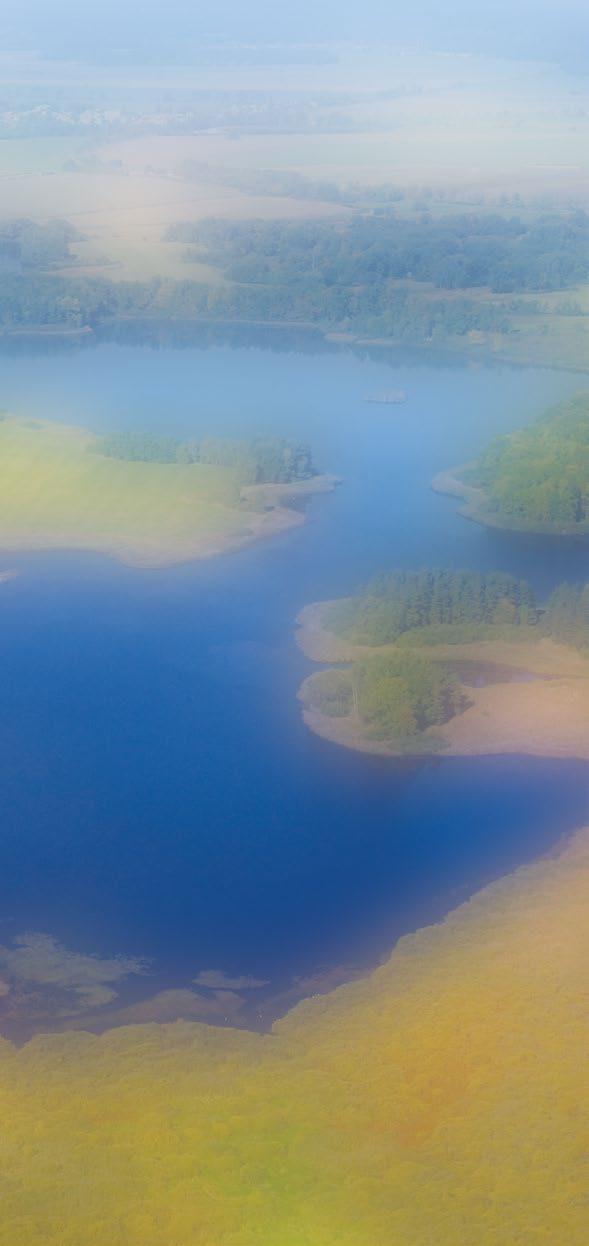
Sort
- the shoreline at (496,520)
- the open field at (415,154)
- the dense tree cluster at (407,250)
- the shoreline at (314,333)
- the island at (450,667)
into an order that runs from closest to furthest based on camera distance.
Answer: the island at (450,667)
the shoreline at (496,520)
the shoreline at (314,333)
the dense tree cluster at (407,250)
the open field at (415,154)

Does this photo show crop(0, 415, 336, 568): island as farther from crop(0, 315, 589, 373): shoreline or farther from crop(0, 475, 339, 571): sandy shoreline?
crop(0, 315, 589, 373): shoreline

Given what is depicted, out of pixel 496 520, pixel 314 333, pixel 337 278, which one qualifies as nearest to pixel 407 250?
pixel 337 278

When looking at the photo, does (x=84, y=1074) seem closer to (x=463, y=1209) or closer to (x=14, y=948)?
(x=14, y=948)

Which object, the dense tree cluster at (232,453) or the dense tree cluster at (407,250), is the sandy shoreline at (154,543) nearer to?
the dense tree cluster at (232,453)

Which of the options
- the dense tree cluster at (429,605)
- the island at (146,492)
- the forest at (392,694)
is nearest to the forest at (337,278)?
Result: the island at (146,492)

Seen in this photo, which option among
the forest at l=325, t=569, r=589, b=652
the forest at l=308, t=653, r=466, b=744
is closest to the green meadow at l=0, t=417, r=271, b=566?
the forest at l=325, t=569, r=589, b=652

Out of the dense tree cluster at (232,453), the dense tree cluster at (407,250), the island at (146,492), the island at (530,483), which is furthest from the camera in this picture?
the dense tree cluster at (407,250)

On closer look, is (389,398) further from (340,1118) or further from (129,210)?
(340,1118)

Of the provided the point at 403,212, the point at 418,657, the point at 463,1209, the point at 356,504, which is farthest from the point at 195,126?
the point at 463,1209
